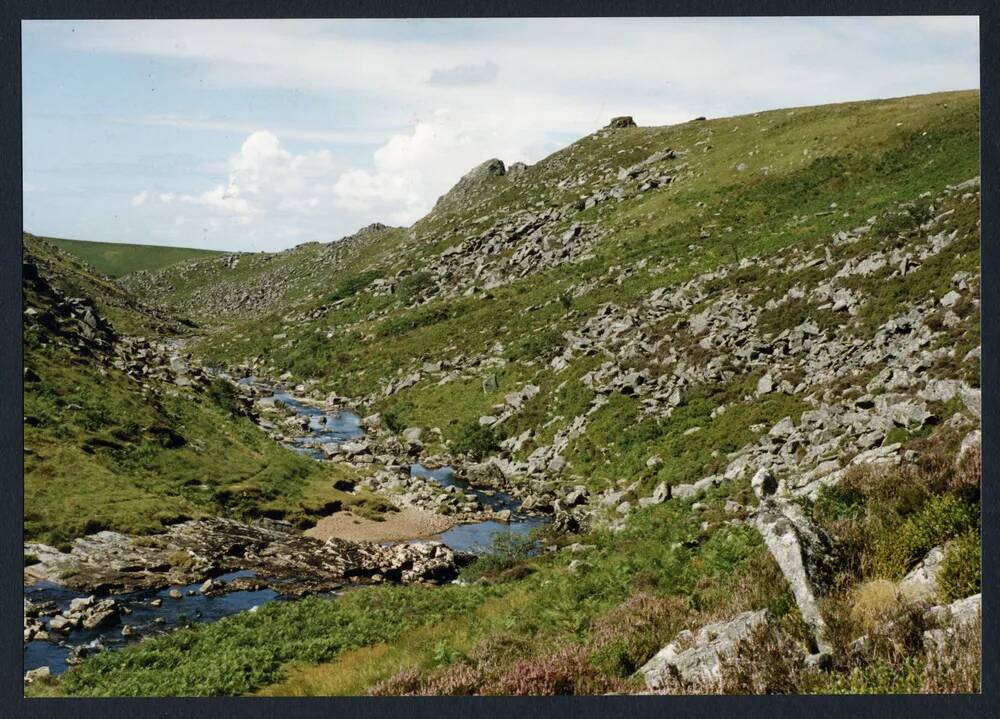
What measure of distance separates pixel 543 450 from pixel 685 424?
773 cm

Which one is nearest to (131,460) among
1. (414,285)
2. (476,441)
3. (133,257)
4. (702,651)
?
(476,441)

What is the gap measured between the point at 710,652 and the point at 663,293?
34.9 meters

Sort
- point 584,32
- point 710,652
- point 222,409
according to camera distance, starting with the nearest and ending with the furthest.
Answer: point 710,652 < point 584,32 < point 222,409

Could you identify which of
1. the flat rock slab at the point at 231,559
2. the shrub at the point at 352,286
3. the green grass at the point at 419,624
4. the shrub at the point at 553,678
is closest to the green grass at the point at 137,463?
the flat rock slab at the point at 231,559

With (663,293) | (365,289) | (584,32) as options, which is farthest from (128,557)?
(365,289)

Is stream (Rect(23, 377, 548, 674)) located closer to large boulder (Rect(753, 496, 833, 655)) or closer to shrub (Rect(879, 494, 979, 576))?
large boulder (Rect(753, 496, 833, 655))

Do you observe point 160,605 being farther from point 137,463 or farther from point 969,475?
point 969,475

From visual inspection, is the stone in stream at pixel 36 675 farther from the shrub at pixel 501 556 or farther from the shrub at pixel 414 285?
the shrub at pixel 414 285

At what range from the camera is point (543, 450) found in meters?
33.9

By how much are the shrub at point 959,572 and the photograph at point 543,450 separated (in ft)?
0.14

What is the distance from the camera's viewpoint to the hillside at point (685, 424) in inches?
396

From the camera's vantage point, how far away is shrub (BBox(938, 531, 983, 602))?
9.59 meters

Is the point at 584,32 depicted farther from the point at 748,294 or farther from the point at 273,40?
the point at 748,294

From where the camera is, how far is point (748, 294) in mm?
35406
